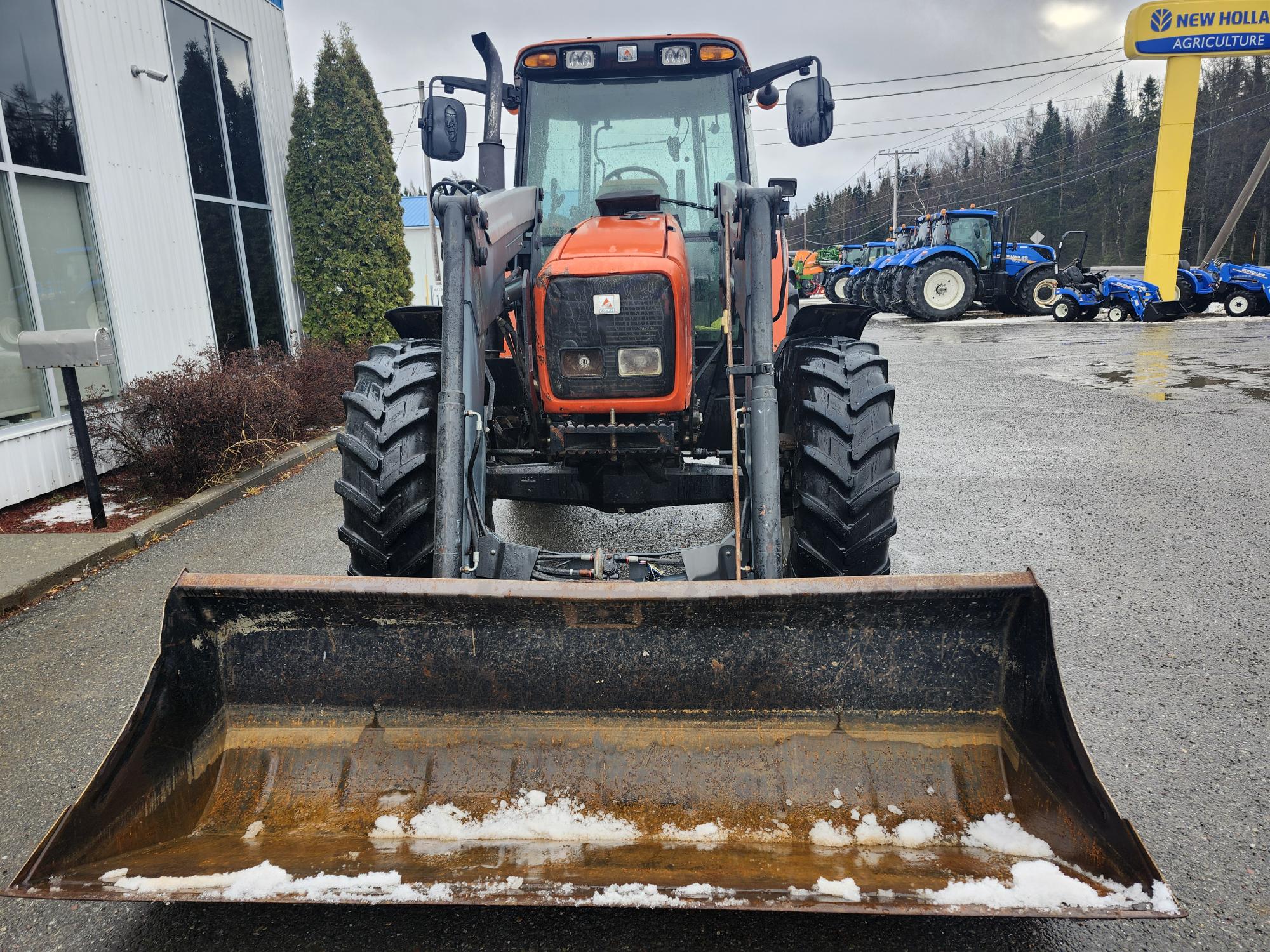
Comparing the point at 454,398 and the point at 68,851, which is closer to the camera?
the point at 68,851

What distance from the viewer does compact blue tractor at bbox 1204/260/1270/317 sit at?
1936cm

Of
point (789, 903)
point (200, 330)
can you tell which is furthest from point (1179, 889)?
point (200, 330)

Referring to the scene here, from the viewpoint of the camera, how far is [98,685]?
3.58 m

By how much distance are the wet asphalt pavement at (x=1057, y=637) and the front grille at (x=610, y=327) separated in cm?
183

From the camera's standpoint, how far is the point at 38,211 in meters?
6.79

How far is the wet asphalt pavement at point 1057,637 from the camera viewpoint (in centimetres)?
214

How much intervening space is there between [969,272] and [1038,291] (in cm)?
220

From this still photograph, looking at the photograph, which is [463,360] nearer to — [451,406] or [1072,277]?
[451,406]

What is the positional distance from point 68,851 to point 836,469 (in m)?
2.55

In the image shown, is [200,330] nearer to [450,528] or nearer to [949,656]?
[450,528]

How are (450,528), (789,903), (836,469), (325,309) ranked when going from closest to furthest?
(789,903), (450,528), (836,469), (325,309)

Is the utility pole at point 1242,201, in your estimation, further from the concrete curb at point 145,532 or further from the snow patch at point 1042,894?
the snow patch at point 1042,894

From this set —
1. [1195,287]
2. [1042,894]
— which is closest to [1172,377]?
[1195,287]

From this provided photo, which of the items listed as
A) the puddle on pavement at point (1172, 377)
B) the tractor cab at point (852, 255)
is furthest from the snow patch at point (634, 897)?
the tractor cab at point (852, 255)
